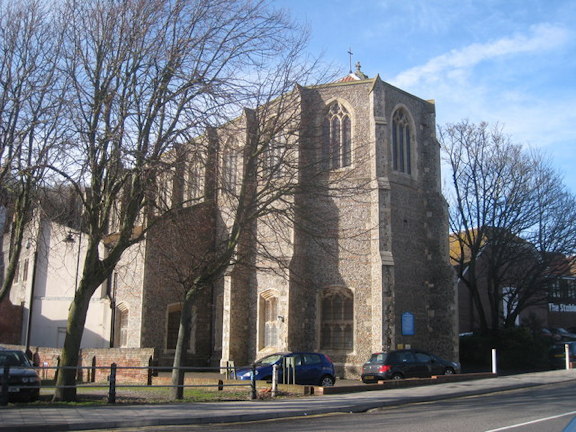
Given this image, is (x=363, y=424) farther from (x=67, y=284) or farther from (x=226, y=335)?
(x=67, y=284)

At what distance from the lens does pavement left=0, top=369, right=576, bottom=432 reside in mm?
10391

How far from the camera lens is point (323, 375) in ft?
63.0

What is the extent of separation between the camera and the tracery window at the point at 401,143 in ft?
85.3

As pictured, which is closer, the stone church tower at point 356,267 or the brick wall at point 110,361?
the brick wall at point 110,361

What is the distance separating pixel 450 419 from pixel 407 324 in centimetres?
1292

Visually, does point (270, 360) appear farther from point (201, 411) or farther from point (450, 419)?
point (450, 419)

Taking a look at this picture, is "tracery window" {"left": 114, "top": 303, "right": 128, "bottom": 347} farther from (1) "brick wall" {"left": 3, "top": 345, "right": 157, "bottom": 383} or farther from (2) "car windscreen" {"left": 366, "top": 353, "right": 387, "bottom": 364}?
(2) "car windscreen" {"left": 366, "top": 353, "right": 387, "bottom": 364}

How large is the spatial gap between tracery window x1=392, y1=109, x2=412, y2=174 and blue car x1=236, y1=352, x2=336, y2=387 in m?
10.2

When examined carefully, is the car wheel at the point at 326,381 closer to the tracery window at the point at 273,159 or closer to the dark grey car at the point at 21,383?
the tracery window at the point at 273,159

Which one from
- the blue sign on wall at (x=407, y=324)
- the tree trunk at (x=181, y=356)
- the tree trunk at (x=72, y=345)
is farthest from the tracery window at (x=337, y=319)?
the tree trunk at (x=72, y=345)

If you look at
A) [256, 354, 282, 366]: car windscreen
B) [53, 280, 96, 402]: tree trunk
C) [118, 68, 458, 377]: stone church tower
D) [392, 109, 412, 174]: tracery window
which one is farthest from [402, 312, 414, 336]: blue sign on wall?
[53, 280, 96, 402]: tree trunk

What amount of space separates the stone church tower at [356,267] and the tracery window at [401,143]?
0.16ft

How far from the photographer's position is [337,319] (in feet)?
79.3

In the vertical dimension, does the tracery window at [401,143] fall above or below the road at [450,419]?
above
